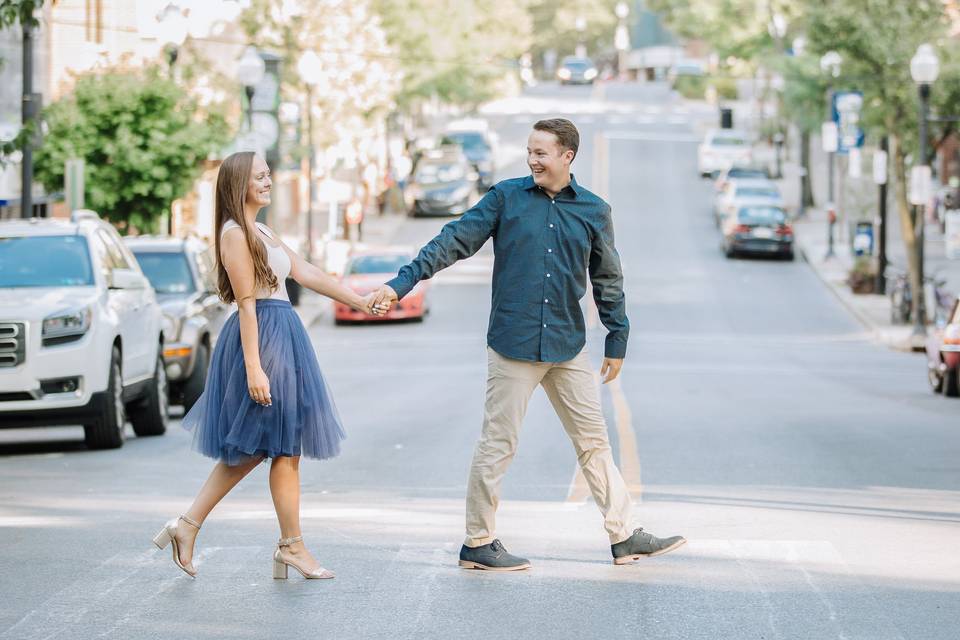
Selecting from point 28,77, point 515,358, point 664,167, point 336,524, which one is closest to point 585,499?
point 336,524

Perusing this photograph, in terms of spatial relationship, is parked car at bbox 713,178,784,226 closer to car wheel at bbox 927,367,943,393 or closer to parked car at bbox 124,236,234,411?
car wheel at bbox 927,367,943,393

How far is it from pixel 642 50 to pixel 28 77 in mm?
124427

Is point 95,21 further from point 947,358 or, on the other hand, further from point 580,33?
point 580,33

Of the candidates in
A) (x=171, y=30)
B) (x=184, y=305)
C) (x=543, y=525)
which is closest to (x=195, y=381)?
(x=184, y=305)

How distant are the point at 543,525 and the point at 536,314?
1879 mm

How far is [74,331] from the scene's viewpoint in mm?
13664

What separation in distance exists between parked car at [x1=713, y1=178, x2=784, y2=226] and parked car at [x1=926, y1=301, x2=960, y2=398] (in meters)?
25.8

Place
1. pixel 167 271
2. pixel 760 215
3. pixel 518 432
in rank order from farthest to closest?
pixel 760 215, pixel 167 271, pixel 518 432

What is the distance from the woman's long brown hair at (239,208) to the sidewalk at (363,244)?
2369 cm

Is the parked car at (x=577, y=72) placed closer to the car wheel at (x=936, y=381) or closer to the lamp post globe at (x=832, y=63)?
the lamp post globe at (x=832, y=63)

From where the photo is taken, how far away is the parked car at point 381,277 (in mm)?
35062

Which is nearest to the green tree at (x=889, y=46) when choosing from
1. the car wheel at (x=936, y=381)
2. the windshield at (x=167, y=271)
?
the car wheel at (x=936, y=381)

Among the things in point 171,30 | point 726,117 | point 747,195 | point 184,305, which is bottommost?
point 184,305

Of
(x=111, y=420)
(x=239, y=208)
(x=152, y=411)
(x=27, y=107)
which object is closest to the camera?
(x=239, y=208)
